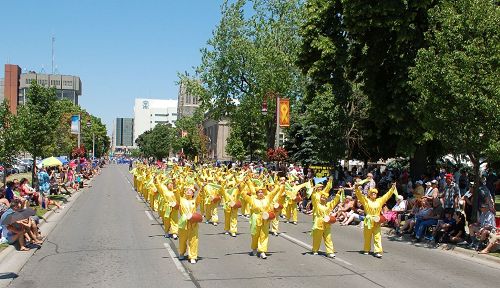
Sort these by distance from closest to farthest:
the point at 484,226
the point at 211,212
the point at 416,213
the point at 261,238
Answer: the point at 261,238 → the point at 484,226 → the point at 416,213 → the point at 211,212

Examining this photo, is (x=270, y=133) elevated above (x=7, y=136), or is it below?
above

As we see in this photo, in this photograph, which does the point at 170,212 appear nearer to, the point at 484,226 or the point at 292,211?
the point at 292,211

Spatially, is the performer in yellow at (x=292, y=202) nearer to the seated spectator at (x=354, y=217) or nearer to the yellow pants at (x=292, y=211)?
the yellow pants at (x=292, y=211)

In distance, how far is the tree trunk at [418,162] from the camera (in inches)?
917

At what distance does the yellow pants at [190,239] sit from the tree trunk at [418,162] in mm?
14063

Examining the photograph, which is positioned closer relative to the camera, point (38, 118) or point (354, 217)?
point (354, 217)

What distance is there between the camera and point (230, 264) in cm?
1141

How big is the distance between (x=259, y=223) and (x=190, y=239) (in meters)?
1.71

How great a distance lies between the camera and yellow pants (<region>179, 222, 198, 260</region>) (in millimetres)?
11555

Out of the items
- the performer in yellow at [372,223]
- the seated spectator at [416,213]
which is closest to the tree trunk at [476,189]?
the seated spectator at [416,213]

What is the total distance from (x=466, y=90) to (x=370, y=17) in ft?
26.2

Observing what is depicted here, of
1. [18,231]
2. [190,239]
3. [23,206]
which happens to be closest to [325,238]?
[190,239]

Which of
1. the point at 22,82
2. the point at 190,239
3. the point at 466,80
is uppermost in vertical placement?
the point at 22,82

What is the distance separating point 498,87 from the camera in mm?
13750
